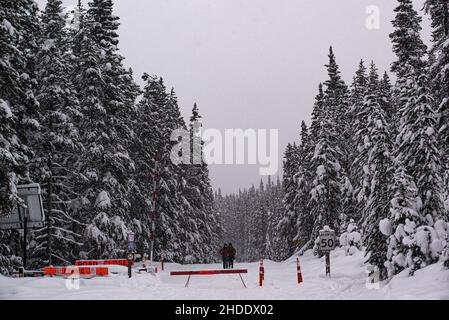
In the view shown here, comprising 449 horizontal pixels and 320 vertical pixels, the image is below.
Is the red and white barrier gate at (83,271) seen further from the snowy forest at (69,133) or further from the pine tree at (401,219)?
the pine tree at (401,219)

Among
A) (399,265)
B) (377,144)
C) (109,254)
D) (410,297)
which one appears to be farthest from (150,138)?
(410,297)

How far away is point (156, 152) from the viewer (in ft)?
139

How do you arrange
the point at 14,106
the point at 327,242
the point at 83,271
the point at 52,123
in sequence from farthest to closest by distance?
the point at 52,123 < the point at 14,106 < the point at 83,271 < the point at 327,242

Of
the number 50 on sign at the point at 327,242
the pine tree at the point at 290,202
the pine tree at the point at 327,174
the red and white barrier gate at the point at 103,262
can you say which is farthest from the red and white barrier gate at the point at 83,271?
the pine tree at the point at 290,202

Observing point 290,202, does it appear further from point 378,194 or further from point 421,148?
point 421,148

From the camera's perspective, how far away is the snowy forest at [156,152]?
16750 mm

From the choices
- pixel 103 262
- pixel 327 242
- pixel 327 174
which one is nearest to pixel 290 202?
pixel 327 174

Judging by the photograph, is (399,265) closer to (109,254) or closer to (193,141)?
(109,254)

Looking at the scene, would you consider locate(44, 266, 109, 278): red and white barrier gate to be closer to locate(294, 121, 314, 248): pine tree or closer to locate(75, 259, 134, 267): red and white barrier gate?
locate(75, 259, 134, 267): red and white barrier gate

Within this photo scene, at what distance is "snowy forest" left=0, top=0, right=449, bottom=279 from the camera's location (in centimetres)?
1675

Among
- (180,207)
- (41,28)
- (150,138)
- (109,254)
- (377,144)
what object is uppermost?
(41,28)
